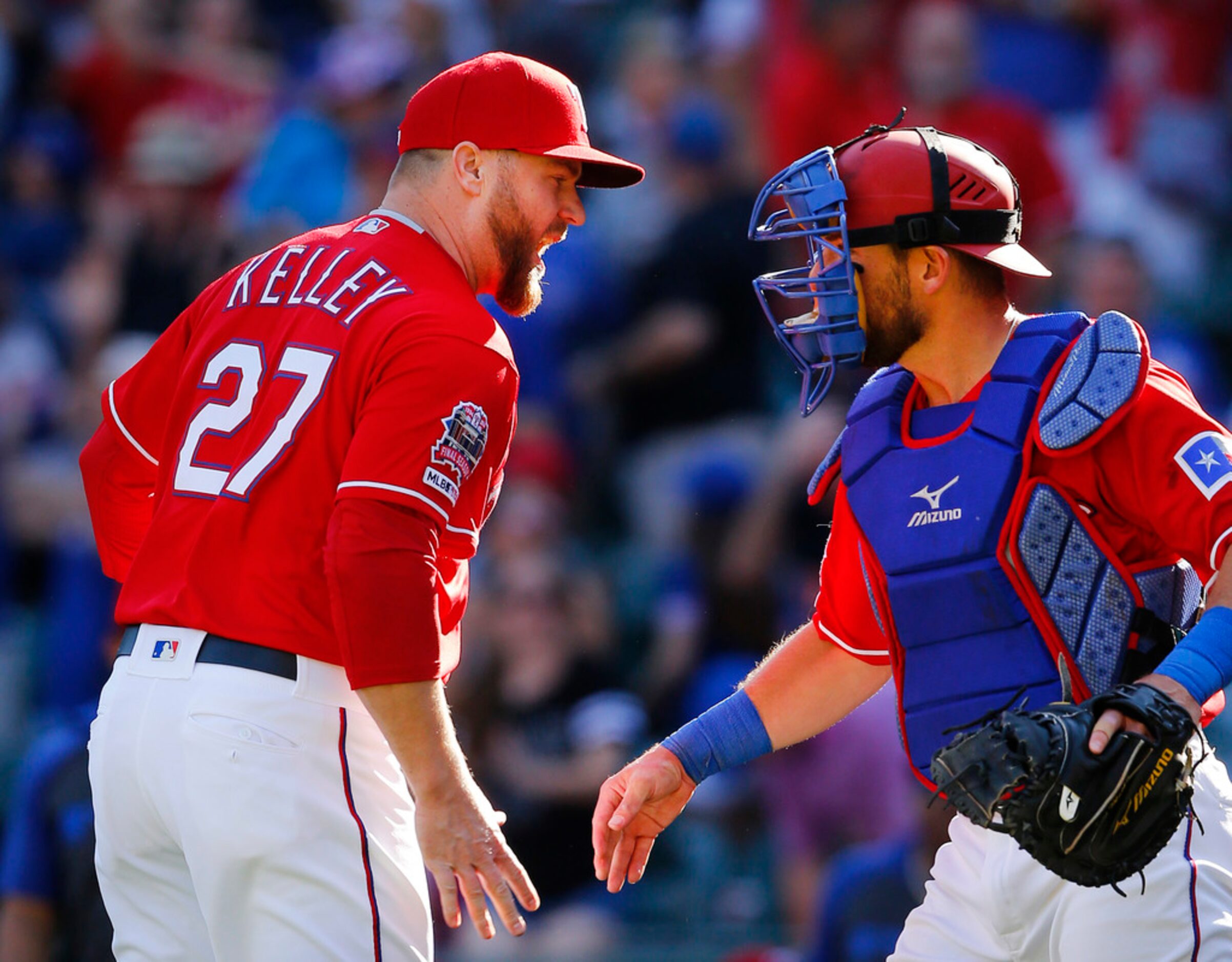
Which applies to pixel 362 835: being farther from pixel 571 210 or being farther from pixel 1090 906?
pixel 571 210

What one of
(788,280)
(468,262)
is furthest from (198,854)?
(788,280)

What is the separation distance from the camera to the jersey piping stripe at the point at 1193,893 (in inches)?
118

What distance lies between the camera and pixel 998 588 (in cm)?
319

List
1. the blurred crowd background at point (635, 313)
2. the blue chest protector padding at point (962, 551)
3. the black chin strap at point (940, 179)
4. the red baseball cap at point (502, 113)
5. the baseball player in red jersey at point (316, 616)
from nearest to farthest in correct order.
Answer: the baseball player in red jersey at point (316, 616)
the blue chest protector padding at point (962, 551)
the black chin strap at point (940, 179)
the red baseball cap at point (502, 113)
the blurred crowd background at point (635, 313)

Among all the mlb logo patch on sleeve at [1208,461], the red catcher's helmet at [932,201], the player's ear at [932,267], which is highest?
the red catcher's helmet at [932,201]

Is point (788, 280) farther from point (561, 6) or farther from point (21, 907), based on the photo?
point (561, 6)

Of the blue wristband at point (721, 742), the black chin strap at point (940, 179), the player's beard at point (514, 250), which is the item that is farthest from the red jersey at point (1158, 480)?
the player's beard at point (514, 250)

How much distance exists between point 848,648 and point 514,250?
1173 millimetres

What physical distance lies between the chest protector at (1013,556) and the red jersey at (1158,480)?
0.04 meters

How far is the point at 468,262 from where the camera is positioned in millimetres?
3643

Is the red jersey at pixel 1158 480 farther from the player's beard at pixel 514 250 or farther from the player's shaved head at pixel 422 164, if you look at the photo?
the player's shaved head at pixel 422 164

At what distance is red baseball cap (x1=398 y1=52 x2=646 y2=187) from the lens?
358 centimetres

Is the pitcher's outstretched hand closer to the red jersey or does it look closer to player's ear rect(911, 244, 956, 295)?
the red jersey

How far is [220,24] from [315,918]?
25.0ft
